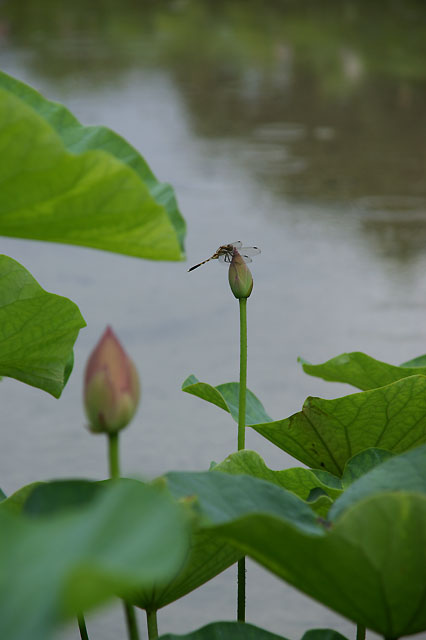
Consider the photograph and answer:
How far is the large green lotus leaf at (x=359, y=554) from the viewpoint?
39 cm

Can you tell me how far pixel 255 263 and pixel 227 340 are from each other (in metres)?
0.35

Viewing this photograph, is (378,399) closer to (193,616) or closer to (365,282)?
(193,616)

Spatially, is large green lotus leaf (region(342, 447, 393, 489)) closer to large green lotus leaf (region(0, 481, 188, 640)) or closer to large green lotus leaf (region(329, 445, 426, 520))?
large green lotus leaf (region(329, 445, 426, 520))

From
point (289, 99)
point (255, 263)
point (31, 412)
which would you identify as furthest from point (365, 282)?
point (289, 99)

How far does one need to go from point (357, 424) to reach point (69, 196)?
260 millimetres

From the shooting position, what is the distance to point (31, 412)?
144 cm

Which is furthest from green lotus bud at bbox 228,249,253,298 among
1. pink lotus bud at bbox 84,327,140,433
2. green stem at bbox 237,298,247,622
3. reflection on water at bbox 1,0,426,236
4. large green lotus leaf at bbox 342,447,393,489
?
reflection on water at bbox 1,0,426,236

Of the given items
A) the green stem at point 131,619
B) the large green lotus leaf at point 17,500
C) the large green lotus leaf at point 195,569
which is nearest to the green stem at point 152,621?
the large green lotus leaf at point 195,569

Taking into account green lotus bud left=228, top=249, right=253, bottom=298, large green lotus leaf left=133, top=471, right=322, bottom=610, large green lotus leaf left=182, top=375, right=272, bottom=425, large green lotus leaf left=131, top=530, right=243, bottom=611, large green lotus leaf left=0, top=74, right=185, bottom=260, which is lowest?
large green lotus leaf left=131, top=530, right=243, bottom=611

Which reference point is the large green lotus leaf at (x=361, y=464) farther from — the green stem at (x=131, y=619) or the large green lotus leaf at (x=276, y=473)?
the green stem at (x=131, y=619)

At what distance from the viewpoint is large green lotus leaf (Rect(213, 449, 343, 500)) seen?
0.56 meters

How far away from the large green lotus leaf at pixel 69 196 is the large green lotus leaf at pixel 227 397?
16cm

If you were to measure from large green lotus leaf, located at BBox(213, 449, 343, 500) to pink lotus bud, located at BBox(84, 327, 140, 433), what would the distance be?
205 millimetres

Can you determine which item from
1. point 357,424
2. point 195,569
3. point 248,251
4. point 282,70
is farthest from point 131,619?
point 282,70
